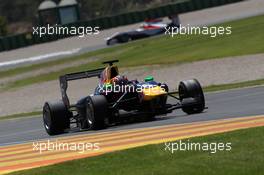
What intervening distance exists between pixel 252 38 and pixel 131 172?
2972cm

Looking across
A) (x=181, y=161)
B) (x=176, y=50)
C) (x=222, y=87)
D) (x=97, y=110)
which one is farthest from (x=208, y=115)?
(x=176, y=50)

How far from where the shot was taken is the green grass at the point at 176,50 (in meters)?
36.8

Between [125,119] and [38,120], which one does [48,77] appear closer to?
[38,120]

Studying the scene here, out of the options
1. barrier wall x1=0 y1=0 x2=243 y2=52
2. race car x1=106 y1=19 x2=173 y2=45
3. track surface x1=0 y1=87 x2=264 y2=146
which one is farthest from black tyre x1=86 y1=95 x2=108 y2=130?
barrier wall x1=0 y1=0 x2=243 y2=52

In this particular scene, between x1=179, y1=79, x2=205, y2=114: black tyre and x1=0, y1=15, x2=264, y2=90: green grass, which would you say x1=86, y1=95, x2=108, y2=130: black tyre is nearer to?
x1=179, y1=79, x2=205, y2=114: black tyre

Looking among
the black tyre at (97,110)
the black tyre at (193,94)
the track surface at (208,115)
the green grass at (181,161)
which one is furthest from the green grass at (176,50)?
the green grass at (181,161)

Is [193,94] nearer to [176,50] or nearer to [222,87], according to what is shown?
[222,87]

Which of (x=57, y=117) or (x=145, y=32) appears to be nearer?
(x=57, y=117)

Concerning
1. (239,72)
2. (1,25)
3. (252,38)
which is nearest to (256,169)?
(239,72)

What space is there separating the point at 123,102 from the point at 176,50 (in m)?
24.3

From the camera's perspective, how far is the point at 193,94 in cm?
1744

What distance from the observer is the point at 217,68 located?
32062 millimetres

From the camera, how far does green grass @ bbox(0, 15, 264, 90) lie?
3678 centimetres

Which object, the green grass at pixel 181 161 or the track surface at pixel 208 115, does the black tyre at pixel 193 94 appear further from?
the green grass at pixel 181 161
